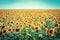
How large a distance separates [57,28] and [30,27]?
780mm

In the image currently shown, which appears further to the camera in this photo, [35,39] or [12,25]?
[12,25]

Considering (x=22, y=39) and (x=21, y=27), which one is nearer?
(x=22, y=39)

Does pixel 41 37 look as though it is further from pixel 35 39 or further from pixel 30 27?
pixel 30 27

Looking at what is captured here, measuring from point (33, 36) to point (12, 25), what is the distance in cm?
93

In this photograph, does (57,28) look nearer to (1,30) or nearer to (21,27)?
(21,27)

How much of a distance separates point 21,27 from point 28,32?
0.35 metres

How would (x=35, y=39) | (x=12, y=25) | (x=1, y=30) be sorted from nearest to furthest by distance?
(x=35, y=39) → (x=1, y=30) → (x=12, y=25)

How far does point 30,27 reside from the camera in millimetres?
5902

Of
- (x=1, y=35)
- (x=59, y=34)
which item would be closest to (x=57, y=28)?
(x=59, y=34)

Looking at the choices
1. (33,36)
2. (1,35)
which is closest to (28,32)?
(33,36)

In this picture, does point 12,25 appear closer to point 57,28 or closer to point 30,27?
point 30,27

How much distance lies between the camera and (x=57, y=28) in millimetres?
5418

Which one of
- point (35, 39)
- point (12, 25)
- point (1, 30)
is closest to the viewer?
point (35, 39)

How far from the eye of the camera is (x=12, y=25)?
6.06 m
